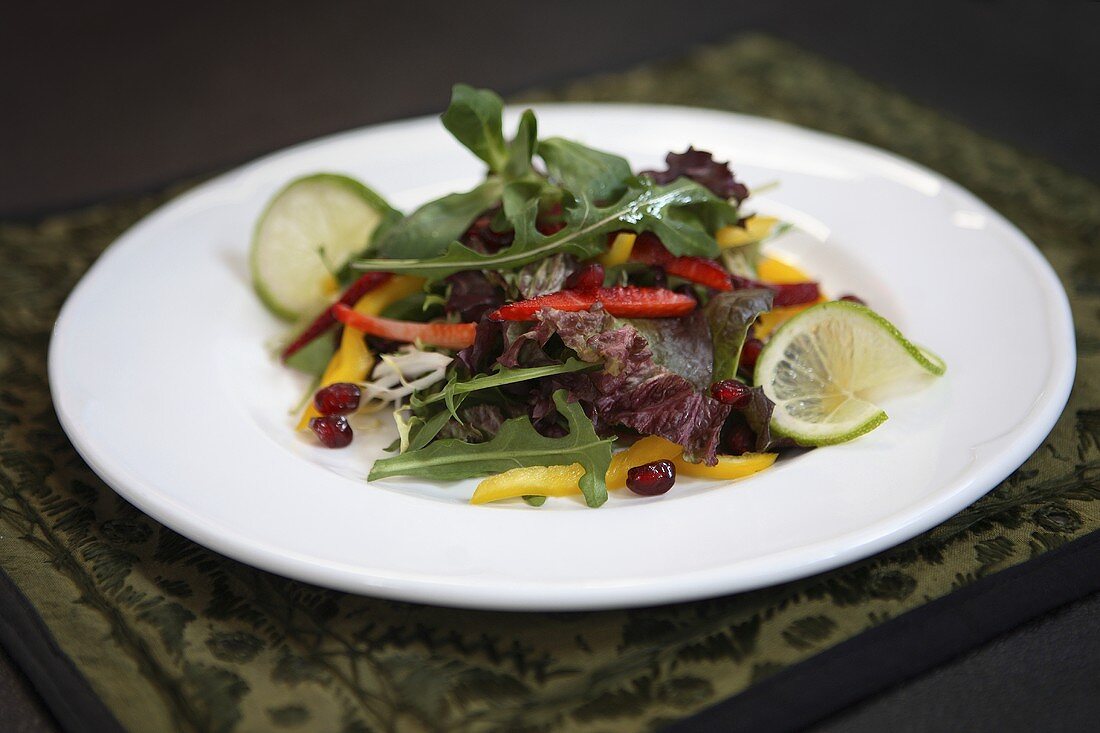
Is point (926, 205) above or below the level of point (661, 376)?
above

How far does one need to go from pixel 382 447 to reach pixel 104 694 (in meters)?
1.12

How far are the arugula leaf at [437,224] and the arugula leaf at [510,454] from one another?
750 mm

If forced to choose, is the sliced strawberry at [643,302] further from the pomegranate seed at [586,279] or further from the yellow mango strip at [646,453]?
the yellow mango strip at [646,453]

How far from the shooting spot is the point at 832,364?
303 cm

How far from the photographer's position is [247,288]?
148 inches

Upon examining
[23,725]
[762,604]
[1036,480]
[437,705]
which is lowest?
[23,725]

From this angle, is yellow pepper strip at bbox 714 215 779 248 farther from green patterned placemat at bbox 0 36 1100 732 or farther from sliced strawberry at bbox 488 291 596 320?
green patterned placemat at bbox 0 36 1100 732

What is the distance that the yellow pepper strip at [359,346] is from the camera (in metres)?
3.34

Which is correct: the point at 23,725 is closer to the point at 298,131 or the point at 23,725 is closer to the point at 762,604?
the point at 762,604

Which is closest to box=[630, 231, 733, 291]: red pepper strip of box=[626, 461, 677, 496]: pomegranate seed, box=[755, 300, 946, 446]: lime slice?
box=[755, 300, 946, 446]: lime slice

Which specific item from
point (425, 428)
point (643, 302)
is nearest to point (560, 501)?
point (425, 428)

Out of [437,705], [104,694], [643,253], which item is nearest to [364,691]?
[437,705]

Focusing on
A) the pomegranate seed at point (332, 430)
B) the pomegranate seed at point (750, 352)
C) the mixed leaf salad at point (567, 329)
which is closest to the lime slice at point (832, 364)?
the mixed leaf salad at point (567, 329)

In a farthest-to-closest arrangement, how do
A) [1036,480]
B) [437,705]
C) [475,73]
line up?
[475,73], [1036,480], [437,705]
